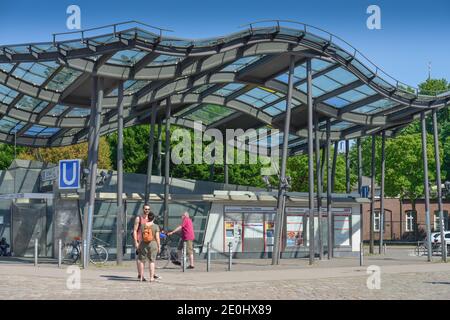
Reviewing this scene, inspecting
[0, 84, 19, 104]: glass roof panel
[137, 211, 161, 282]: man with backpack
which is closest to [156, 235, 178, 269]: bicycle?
[137, 211, 161, 282]: man with backpack

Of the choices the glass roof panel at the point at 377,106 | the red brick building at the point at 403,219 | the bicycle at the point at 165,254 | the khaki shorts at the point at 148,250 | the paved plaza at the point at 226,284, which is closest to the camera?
the paved plaza at the point at 226,284

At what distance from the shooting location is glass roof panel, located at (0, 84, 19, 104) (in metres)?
29.3

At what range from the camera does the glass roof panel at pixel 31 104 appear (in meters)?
31.0

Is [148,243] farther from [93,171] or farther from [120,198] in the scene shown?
[120,198]

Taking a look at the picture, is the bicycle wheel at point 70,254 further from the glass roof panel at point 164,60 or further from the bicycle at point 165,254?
the glass roof panel at point 164,60

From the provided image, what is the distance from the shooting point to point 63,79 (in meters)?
26.8

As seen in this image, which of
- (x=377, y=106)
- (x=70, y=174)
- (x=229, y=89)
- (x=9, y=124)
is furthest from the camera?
(x=9, y=124)

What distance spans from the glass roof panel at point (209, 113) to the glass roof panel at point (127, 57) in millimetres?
9291

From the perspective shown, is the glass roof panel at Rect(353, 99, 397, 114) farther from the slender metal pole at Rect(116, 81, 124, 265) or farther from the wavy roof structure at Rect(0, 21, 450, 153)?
the slender metal pole at Rect(116, 81, 124, 265)

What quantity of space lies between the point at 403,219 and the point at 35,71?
47.6m

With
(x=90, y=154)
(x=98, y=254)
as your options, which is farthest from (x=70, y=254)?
(x=90, y=154)

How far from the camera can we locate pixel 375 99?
30.6m

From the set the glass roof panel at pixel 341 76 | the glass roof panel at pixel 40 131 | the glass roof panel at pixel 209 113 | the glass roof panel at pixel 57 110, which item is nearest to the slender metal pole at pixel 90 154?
the glass roof panel at pixel 57 110
